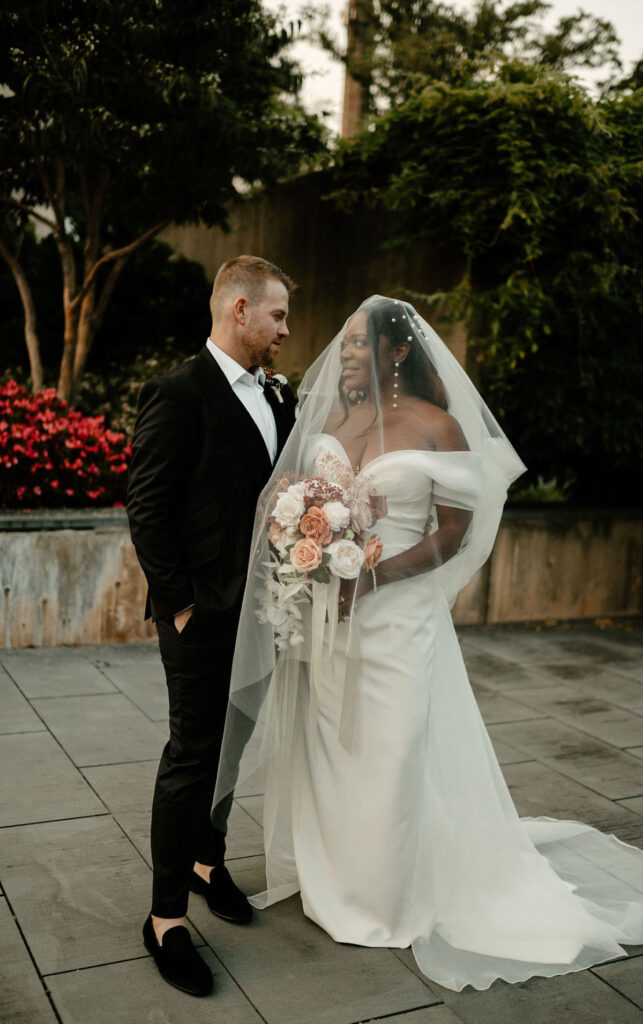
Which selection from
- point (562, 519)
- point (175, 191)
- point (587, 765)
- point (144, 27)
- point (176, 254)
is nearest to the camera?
point (587, 765)

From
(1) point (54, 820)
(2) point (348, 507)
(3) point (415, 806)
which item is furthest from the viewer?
(1) point (54, 820)

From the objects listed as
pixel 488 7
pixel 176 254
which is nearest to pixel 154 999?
pixel 176 254

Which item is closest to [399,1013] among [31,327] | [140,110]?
[140,110]

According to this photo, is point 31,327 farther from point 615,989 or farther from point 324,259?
point 615,989

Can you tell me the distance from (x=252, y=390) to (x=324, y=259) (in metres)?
6.61

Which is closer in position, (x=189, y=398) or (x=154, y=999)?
(x=154, y=999)

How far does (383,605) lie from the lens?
3145 millimetres

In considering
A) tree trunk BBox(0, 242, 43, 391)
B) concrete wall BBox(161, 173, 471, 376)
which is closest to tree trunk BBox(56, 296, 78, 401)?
tree trunk BBox(0, 242, 43, 391)

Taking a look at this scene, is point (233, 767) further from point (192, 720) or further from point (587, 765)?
point (587, 765)

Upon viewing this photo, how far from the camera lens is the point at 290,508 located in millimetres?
2936

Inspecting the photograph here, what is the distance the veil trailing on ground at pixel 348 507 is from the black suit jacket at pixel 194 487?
0.08 meters

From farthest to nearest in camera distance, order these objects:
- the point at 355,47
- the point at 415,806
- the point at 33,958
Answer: the point at 355,47
the point at 415,806
the point at 33,958

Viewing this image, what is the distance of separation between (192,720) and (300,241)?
25.4 feet

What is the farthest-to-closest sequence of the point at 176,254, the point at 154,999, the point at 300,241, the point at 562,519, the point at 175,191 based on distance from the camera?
the point at 176,254 → the point at 300,241 → the point at 175,191 → the point at 562,519 → the point at 154,999
